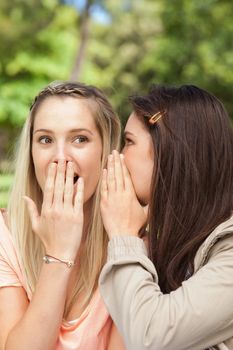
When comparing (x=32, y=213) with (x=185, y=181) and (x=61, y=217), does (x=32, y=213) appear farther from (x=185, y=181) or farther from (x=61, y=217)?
(x=185, y=181)

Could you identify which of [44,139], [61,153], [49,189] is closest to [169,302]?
[49,189]

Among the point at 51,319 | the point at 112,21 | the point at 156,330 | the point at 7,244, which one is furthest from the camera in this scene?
the point at 112,21

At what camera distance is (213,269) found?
2156 mm

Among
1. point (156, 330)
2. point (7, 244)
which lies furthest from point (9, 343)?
point (156, 330)

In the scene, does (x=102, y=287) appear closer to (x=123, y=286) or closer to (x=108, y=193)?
(x=123, y=286)

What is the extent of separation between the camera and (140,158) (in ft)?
8.23

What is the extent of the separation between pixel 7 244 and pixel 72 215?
422mm

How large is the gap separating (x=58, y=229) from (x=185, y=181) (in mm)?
525

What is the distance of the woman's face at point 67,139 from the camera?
2.66m

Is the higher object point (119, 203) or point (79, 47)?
point (79, 47)

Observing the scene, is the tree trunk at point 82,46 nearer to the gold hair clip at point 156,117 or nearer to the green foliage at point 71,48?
the green foliage at point 71,48

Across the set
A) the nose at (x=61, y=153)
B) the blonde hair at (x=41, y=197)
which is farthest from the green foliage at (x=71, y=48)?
the nose at (x=61, y=153)

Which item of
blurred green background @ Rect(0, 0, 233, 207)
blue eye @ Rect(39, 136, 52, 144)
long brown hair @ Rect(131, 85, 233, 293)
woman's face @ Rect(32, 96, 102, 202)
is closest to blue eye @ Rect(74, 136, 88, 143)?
woman's face @ Rect(32, 96, 102, 202)

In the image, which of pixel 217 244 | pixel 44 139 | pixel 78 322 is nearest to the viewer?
pixel 217 244
